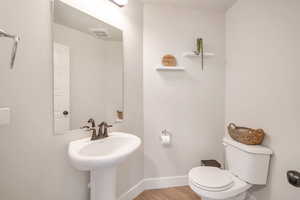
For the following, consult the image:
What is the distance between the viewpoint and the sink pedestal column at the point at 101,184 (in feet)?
3.79

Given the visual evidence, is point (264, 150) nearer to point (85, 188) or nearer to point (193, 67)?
point (193, 67)

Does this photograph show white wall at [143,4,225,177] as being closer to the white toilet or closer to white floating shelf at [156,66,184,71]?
white floating shelf at [156,66,184,71]

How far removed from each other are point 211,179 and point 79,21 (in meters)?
1.82

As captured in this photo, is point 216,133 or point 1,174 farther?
point 216,133

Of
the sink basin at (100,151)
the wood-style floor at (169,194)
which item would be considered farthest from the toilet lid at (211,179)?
the sink basin at (100,151)

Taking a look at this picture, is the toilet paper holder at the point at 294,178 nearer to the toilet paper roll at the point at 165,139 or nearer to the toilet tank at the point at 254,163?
the toilet tank at the point at 254,163

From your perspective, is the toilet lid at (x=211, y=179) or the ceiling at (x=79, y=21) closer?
the ceiling at (x=79, y=21)

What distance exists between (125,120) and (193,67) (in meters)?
1.11

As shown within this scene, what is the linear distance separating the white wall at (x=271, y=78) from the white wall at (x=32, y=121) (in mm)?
1676

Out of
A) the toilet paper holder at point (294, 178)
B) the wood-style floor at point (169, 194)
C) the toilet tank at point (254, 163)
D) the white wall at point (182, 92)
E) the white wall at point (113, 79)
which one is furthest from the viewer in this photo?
the white wall at point (182, 92)

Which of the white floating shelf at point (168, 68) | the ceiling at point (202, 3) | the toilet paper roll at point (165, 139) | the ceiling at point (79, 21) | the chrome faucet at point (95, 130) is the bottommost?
the toilet paper roll at point (165, 139)

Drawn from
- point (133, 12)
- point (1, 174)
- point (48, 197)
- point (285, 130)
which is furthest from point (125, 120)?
point (285, 130)

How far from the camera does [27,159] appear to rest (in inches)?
36.3

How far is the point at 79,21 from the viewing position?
4.10ft
